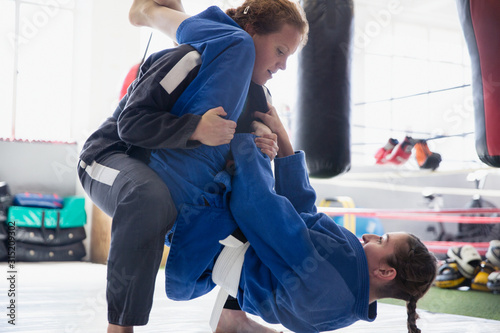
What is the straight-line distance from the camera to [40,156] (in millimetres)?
4887

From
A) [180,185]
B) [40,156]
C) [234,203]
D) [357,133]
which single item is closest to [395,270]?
[234,203]

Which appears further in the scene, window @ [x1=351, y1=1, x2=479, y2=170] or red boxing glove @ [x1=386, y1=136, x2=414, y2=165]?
window @ [x1=351, y1=1, x2=479, y2=170]

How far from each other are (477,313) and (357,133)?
21.1 ft

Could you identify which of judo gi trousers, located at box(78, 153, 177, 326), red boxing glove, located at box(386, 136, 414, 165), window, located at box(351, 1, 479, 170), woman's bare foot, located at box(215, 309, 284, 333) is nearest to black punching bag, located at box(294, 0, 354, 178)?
woman's bare foot, located at box(215, 309, 284, 333)

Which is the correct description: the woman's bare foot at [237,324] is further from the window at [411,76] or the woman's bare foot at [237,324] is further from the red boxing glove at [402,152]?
the window at [411,76]

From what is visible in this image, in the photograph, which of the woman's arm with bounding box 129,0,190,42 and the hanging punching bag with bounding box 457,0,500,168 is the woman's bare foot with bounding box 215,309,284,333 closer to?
the woman's arm with bounding box 129,0,190,42

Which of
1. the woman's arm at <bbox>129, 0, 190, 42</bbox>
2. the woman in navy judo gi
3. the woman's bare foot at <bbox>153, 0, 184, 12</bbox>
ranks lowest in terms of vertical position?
the woman in navy judo gi

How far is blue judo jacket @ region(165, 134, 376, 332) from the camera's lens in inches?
44.2

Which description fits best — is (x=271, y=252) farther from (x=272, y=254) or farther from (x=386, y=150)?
(x=386, y=150)

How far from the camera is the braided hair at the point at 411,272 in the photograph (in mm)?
1146

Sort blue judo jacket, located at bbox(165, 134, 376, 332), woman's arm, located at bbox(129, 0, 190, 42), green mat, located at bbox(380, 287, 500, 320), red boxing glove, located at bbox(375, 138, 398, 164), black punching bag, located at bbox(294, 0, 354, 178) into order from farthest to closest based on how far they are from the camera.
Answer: red boxing glove, located at bbox(375, 138, 398, 164) < green mat, located at bbox(380, 287, 500, 320) < black punching bag, located at bbox(294, 0, 354, 178) < woman's arm, located at bbox(129, 0, 190, 42) < blue judo jacket, located at bbox(165, 134, 376, 332)

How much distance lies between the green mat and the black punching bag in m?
0.87

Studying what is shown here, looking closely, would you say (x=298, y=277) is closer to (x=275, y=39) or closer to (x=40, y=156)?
(x=275, y=39)

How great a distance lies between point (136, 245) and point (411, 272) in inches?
25.1
